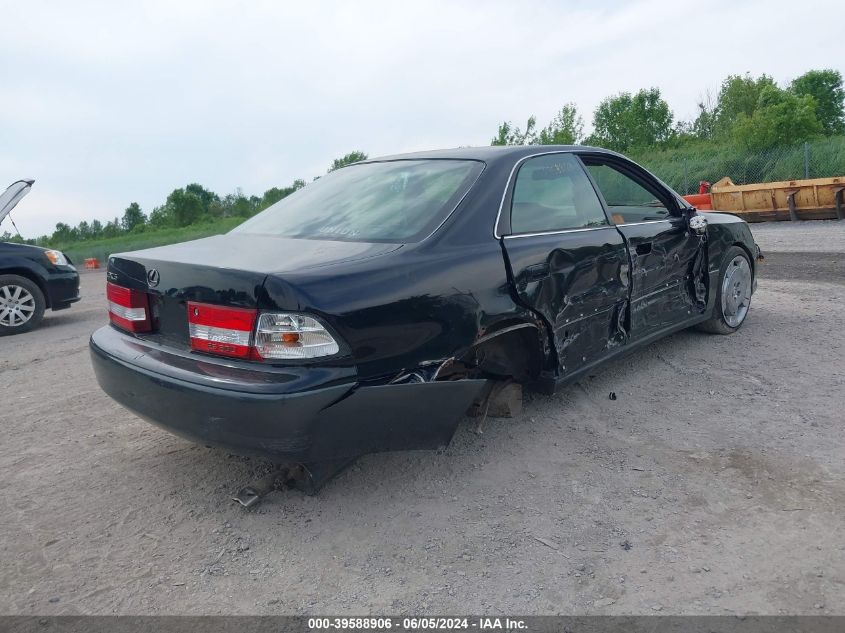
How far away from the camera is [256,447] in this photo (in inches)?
97.7

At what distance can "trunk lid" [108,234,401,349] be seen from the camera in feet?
8.27

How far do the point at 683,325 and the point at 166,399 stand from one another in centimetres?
339

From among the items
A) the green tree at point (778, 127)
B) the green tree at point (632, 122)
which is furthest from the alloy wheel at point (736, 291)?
the green tree at point (632, 122)

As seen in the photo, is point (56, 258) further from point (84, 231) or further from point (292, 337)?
point (84, 231)

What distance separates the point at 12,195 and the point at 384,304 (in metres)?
8.53

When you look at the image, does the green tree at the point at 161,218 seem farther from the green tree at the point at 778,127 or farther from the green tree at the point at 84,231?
the green tree at the point at 778,127

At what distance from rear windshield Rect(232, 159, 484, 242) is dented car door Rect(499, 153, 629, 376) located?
12.7 inches

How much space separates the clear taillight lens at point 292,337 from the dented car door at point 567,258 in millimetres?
1029

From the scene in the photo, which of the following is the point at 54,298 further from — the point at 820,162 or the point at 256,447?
the point at 820,162

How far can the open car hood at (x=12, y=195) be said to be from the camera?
28.9 feet

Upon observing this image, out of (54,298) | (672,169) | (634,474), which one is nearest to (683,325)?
(634,474)

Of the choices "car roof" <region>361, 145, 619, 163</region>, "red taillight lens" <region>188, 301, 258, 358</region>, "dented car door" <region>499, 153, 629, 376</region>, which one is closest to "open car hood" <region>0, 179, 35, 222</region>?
"car roof" <region>361, 145, 619, 163</region>

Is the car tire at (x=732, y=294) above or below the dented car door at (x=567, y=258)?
below

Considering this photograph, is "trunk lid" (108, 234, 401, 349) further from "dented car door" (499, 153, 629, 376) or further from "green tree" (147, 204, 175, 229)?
"green tree" (147, 204, 175, 229)
